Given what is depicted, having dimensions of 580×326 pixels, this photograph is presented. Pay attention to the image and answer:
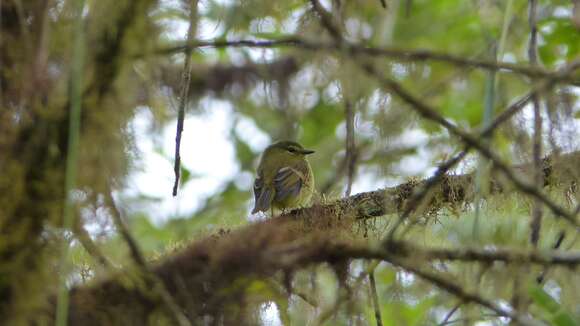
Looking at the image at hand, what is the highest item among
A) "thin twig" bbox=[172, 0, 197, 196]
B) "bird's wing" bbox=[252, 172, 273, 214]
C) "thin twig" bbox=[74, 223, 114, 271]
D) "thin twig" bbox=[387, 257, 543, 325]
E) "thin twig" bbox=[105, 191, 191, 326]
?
"bird's wing" bbox=[252, 172, 273, 214]

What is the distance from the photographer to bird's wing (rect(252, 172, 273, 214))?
18.6ft

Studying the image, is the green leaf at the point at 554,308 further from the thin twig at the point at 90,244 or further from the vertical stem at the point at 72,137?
the vertical stem at the point at 72,137

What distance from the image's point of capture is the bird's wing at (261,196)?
224 inches

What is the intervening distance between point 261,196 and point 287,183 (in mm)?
222

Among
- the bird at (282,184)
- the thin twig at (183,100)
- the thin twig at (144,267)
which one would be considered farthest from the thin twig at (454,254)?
the bird at (282,184)

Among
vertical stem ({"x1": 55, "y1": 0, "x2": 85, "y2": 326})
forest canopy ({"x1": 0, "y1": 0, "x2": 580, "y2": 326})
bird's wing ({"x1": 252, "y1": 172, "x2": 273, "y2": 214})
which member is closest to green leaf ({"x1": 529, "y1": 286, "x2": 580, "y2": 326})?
forest canopy ({"x1": 0, "y1": 0, "x2": 580, "y2": 326})

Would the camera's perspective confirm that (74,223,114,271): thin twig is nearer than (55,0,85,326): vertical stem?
No

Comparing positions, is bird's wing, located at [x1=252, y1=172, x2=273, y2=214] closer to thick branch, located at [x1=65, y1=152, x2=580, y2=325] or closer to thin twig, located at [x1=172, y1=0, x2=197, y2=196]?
thin twig, located at [x1=172, y1=0, x2=197, y2=196]

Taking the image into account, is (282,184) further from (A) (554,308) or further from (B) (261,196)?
(A) (554,308)

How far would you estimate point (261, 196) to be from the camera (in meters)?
5.88

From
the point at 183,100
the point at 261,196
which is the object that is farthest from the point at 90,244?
the point at 261,196

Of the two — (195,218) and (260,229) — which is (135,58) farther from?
(195,218)

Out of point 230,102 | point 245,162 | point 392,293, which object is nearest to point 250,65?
point 230,102

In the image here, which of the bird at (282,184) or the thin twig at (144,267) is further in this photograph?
the bird at (282,184)
